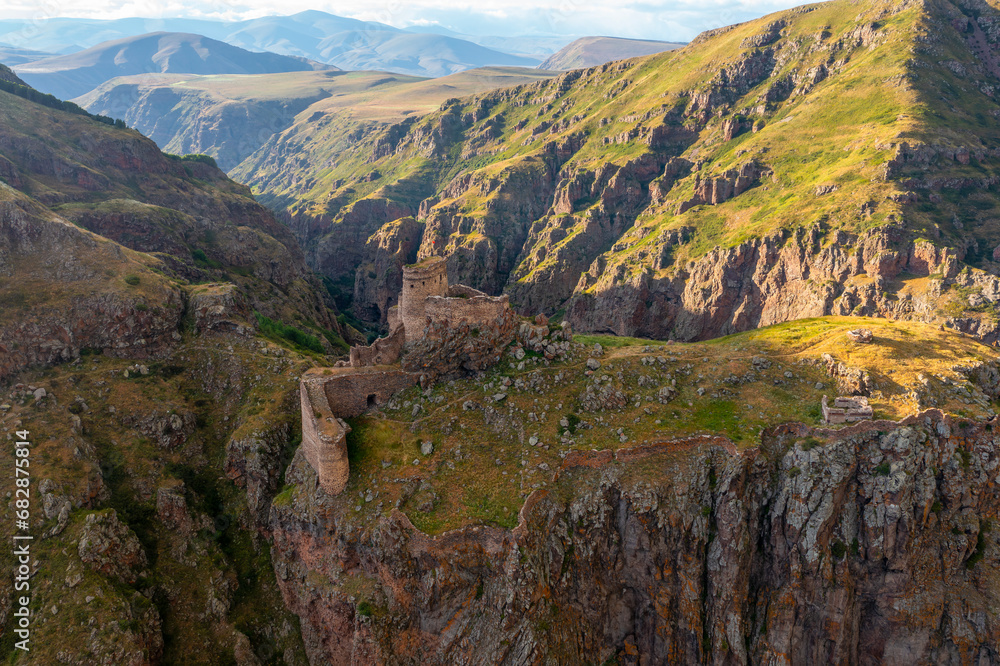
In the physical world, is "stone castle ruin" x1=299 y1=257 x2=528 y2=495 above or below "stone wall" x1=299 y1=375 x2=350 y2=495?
above

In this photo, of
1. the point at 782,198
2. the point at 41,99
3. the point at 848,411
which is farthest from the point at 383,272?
the point at 848,411

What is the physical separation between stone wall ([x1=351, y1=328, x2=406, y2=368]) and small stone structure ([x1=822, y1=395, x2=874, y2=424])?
44.2 meters

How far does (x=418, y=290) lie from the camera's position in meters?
58.8

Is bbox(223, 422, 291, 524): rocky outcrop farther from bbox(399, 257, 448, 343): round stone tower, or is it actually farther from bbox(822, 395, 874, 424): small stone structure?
bbox(822, 395, 874, 424): small stone structure

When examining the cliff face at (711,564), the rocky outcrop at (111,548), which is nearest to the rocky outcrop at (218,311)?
the rocky outcrop at (111,548)

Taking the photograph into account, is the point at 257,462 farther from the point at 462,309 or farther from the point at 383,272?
the point at 383,272

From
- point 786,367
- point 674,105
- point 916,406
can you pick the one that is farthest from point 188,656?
point 674,105

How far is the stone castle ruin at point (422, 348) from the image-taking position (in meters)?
56.2

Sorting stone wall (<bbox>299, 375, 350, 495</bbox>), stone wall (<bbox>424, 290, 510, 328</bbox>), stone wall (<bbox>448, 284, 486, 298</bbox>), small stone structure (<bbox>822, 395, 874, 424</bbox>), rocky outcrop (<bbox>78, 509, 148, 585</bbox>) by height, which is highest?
stone wall (<bbox>448, 284, 486, 298</bbox>)

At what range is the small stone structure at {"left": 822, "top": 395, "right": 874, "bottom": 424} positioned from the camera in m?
46.2

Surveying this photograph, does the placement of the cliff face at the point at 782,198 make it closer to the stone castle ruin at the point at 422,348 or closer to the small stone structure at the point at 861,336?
the small stone structure at the point at 861,336

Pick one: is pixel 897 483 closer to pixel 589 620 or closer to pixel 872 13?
pixel 589 620

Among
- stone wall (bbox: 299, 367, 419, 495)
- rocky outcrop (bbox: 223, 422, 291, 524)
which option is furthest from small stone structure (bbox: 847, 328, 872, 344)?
rocky outcrop (bbox: 223, 422, 291, 524)

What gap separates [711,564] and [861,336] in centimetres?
2796
